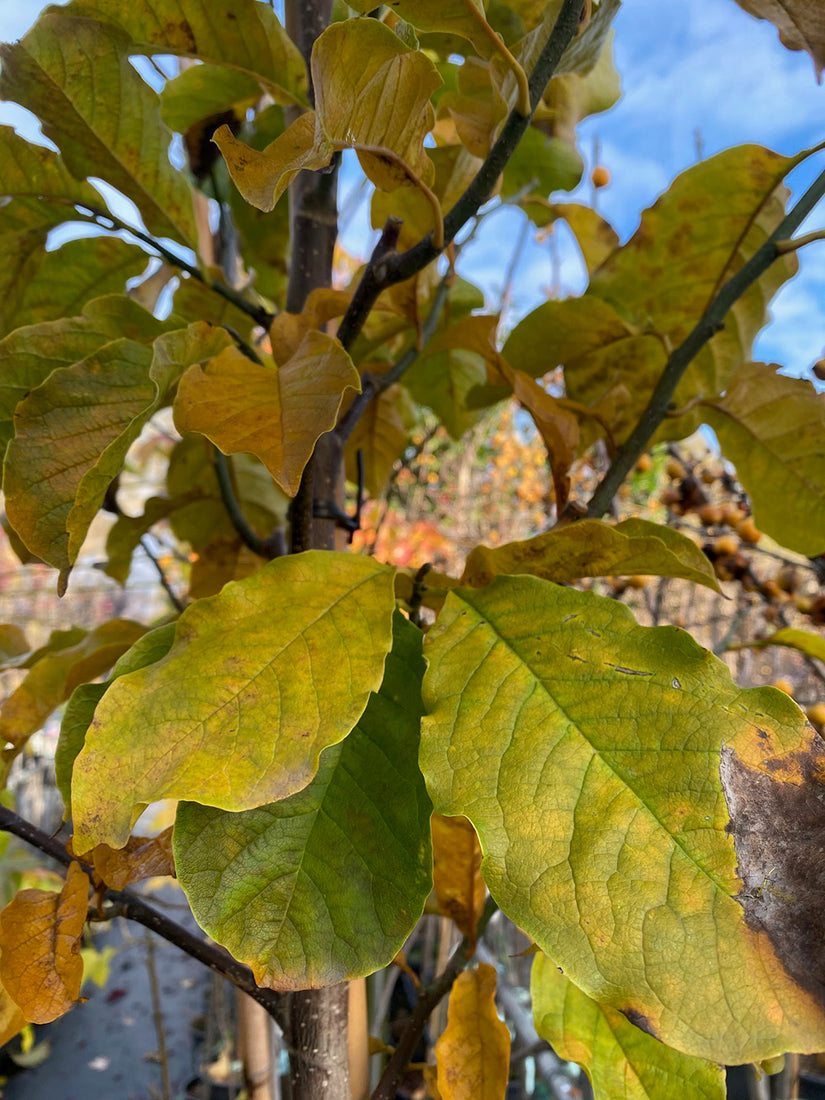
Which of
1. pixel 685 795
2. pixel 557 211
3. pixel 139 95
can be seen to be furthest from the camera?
pixel 557 211

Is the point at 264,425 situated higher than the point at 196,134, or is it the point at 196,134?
the point at 196,134

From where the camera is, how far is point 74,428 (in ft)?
1.30

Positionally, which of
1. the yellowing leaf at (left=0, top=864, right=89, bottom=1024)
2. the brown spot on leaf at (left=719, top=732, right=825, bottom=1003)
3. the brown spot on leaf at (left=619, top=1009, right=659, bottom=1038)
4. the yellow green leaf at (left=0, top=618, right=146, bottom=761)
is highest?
the yellow green leaf at (left=0, top=618, right=146, bottom=761)

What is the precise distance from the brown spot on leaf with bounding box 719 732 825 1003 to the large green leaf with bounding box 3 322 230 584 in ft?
1.01

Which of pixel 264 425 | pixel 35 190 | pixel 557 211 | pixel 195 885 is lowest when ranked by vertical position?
pixel 195 885

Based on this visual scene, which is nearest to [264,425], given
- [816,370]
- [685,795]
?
[685,795]

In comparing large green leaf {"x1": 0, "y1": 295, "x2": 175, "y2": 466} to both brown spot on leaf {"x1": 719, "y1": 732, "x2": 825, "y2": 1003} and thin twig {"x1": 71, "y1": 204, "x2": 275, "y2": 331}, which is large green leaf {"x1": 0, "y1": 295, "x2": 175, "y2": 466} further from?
brown spot on leaf {"x1": 719, "y1": 732, "x2": 825, "y2": 1003}

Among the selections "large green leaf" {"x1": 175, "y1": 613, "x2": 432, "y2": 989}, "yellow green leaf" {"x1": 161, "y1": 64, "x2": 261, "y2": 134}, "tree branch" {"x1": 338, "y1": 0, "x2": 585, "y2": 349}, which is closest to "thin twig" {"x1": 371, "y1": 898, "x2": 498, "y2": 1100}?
"large green leaf" {"x1": 175, "y1": 613, "x2": 432, "y2": 989}

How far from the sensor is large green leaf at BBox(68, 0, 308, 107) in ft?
1.47

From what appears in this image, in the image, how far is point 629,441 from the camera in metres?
0.53

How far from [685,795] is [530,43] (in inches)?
14.5

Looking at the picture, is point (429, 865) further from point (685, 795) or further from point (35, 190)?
point (35, 190)

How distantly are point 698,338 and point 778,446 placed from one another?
0.42ft

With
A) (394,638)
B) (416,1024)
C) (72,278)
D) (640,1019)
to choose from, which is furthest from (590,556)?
(72,278)
